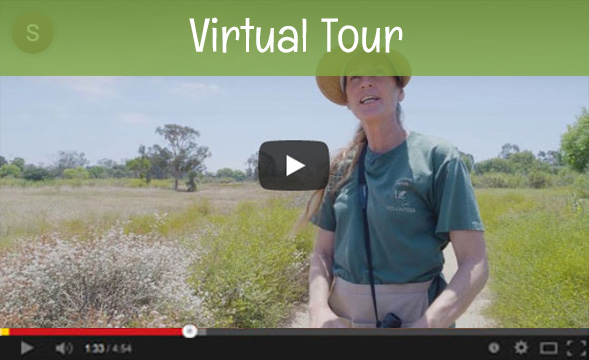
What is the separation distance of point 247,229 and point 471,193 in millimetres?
2866

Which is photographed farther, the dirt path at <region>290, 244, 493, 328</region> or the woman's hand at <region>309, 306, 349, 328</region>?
the dirt path at <region>290, 244, 493, 328</region>

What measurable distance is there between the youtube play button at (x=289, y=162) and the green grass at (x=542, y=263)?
5.72ft

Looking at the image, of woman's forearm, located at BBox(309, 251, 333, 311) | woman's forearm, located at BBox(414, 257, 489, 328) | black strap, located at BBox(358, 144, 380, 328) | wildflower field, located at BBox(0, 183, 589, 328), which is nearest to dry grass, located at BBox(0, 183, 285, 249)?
wildflower field, located at BBox(0, 183, 589, 328)

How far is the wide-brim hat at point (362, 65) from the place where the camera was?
91cm

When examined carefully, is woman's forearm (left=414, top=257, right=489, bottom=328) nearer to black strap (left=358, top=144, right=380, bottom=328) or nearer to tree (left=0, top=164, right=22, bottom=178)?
black strap (left=358, top=144, right=380, bottom=328)

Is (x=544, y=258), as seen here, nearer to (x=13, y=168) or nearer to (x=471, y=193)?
(x=471, y=193)

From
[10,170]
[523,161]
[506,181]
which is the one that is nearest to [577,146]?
[506,181]

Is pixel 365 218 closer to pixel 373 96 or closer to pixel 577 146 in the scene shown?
pixel 373 96

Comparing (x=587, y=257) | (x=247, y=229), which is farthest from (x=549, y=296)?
(x=247, y=229)

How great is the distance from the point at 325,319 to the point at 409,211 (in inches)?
11.1

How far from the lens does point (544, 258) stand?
2951 mm

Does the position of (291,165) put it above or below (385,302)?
above

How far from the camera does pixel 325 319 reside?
98 centimetres
